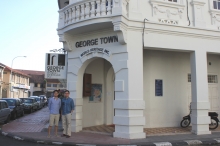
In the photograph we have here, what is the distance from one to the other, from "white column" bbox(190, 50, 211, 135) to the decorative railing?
389 centimetres

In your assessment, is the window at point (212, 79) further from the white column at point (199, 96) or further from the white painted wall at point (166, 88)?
the white column at point (199, 96)

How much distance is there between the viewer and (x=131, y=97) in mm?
8852

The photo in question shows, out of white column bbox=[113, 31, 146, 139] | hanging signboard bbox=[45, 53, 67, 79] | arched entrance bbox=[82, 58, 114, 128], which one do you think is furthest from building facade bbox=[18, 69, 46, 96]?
white column bbox=[113, 31, 146, 139]

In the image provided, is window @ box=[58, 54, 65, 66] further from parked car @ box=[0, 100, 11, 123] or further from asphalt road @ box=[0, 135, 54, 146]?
parked car @ box=[0, 100, 11, 123]

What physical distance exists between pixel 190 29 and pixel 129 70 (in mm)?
3492

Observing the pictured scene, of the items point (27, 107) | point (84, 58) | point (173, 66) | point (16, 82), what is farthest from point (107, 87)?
point (16, 82)

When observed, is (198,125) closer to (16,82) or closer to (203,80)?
(203,80)

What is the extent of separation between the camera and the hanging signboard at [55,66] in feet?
36.1

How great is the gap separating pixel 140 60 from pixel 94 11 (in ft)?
8.89

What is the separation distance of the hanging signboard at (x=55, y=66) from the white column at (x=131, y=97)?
3.19m

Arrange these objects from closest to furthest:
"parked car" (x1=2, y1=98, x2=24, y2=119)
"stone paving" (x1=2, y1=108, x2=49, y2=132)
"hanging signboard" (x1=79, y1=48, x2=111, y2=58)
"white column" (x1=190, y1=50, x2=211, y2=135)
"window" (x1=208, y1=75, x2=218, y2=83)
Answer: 1. "hanging signboard" (x1=79, y1=48, x2=111, y2=58)
2. "white column" (x1=190, y1=50, x2=211, y2=135)
3. "stone paving" (x1=2, y1=108, x2=49, y2=132)
4. "window" (x1=208, y1=75, x2=218, y2=83)
5. "parked car" (x1=2, y1=98, x2=24, y2=119)

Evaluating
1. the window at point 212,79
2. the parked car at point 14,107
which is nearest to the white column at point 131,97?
the window at point 212,79

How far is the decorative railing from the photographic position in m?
8.85

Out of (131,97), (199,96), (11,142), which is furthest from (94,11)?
(11,142)
